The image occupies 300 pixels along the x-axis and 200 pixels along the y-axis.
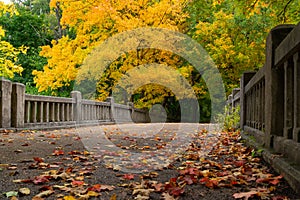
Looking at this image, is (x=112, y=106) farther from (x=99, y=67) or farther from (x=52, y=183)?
(x=52, y=183)

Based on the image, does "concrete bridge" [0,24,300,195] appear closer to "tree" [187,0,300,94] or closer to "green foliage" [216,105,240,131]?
"green foliage" [216,105,240,131]

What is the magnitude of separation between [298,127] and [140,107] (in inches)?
789

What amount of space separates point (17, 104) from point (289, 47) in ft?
24.1

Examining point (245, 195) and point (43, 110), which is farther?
point (43, 110)

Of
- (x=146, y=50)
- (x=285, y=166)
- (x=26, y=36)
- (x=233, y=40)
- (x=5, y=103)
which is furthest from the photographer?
(x=26, y=36)

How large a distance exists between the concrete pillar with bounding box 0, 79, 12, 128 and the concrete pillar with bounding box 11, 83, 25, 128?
0.52ft

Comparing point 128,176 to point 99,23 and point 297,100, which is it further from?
point 99,23

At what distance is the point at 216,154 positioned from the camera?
5.17 m

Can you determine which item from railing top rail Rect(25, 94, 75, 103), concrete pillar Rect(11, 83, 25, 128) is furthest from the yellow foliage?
concrete pillar Rect(11, 83, 25, 128)

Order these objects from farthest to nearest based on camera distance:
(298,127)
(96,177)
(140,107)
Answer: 1. (140,107)
2. (96,177)
3. (298,127)

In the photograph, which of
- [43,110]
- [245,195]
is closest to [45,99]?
[43,110]

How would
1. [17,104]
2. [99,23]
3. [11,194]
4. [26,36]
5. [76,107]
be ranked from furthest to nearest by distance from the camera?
[26,36] < [99,23] < [76,107] < [17,104] < [11,194]

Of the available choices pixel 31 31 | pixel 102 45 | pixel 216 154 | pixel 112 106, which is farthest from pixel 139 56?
pixel 31 31

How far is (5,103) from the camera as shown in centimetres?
850
